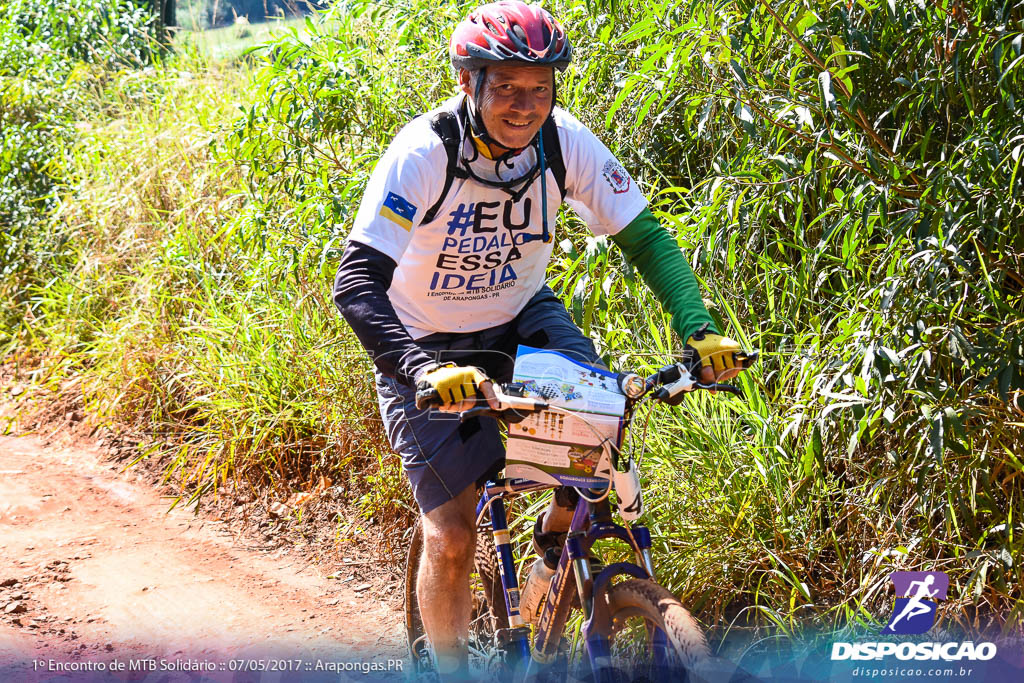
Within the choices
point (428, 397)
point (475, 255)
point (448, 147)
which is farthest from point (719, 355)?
point (448, 147)

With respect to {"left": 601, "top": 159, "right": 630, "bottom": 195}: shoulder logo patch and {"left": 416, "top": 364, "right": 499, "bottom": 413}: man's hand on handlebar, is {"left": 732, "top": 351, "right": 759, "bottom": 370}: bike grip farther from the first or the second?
{"left": 601, "top": 159, "right": 630, "bottom": 195}: shoulder logo patch

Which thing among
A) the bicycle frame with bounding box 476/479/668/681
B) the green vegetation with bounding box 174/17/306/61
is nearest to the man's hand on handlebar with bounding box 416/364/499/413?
the bicycle frame with bounding box 476/479/668/681

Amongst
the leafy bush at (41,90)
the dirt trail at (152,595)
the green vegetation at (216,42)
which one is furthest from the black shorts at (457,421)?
the green vegetation at (216,42)

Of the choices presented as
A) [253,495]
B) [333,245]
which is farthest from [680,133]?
[253,495]

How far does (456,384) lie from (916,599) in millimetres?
1983

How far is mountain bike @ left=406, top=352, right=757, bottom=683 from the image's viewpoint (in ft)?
8.70

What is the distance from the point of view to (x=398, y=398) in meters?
3.51

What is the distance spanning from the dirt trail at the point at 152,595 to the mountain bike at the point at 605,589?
1248 mm

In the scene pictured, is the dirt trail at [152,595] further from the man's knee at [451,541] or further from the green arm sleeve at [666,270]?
the green arm sleeve at [666,270]

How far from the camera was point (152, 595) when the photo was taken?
16.1ft

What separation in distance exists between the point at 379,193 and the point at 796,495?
202cm

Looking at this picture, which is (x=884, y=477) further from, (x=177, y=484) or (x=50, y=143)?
(x=50, y=143)

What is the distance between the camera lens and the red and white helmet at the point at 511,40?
118 inches

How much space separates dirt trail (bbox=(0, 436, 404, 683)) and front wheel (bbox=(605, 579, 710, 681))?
5.78 feet
